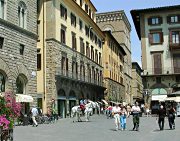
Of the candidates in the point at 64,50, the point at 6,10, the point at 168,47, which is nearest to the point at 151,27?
the point at 168,47

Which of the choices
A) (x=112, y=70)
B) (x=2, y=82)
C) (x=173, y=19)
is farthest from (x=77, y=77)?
(x=112, y=70)

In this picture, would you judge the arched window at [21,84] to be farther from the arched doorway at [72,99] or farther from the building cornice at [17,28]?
the arched doorway at [72,99]

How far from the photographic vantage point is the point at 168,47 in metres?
53.5

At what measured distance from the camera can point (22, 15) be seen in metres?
31.8

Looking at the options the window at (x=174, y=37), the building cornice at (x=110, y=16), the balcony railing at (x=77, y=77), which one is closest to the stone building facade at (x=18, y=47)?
the balcony railing at (x=77, y=77)

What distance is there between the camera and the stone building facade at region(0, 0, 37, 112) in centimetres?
2828

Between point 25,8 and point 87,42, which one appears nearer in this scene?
point 25,8

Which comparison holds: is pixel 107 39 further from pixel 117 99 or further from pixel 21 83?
pixel 21 83

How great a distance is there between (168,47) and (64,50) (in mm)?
18763

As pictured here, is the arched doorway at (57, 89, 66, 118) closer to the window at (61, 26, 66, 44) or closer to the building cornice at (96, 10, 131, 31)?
the window at (61, 26, 66, 44)

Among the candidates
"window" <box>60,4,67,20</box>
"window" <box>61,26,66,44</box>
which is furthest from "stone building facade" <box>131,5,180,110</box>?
"window" <box>60,4,67,20</box>

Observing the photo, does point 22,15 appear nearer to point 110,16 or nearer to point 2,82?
point 2,82

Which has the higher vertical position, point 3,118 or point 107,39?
point 107,39

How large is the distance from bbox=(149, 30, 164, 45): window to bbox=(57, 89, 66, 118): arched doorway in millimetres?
19057
